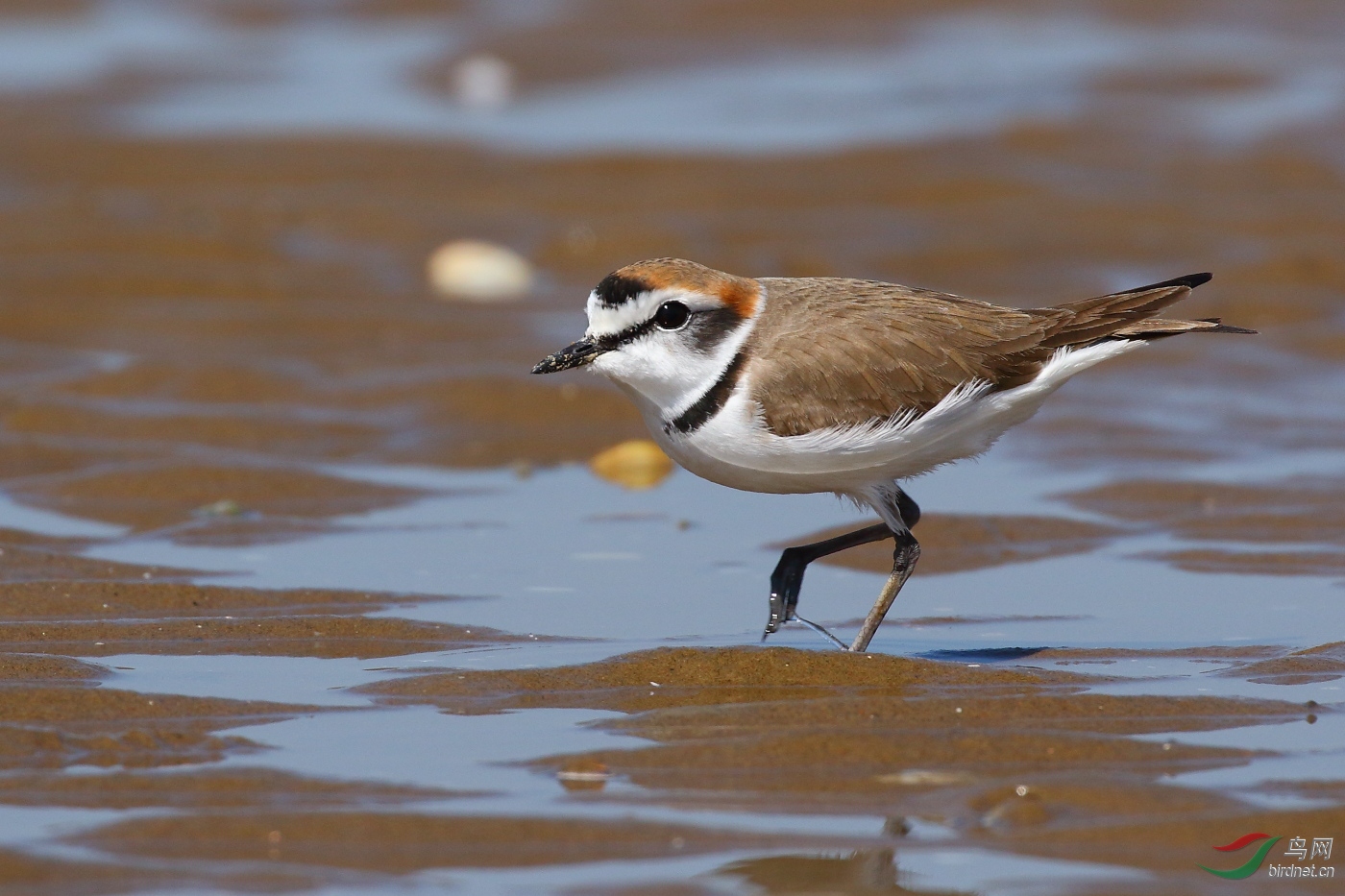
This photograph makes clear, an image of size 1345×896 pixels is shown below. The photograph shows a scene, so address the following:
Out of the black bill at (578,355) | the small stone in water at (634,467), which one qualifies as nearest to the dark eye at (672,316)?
the black bill at (578,355)

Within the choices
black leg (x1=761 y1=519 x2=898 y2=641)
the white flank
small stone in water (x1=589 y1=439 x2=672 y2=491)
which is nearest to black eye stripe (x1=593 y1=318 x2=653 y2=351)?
the white flank

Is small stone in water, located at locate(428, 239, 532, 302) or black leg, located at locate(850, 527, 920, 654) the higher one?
small stone in water, located at locate(428, 239, 532, 302)

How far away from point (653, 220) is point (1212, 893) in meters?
9.93

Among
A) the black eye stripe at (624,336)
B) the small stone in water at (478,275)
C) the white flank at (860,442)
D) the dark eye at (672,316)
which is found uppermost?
the small stone in water at (478,275)

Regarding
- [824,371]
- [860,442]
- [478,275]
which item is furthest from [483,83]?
[860,442]

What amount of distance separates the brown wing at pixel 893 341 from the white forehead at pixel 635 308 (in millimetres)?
267

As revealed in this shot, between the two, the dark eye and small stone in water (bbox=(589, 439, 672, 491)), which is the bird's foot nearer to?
the dark eye

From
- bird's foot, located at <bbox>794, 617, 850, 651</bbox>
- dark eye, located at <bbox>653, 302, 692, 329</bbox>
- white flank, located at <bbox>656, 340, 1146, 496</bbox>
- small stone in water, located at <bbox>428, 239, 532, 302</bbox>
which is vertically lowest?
bird's foot, located at <bbox>794, 617, 850, 651</bbox>

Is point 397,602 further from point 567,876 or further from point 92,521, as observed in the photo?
point 567,876

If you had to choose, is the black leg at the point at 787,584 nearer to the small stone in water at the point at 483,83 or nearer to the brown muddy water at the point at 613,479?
the brown muddy water at the point at 613,479

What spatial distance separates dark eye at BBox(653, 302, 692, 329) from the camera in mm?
6211

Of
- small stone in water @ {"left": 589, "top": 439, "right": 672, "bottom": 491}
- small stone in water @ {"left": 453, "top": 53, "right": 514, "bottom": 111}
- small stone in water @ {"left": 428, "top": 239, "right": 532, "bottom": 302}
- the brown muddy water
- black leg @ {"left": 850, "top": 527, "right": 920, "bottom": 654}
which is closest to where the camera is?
the brown muddy water

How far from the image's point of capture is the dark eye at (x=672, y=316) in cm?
621

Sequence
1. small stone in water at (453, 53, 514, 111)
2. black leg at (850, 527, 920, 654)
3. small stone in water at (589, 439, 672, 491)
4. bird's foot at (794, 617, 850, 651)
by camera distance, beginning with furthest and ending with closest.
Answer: small stone in water at (453, 53, 514, 111)
small stone in water at (589, 439, 672, 491)
bird's foot at (794, 617, 850, 651)
black leg at (850, 527, 920, 654)
